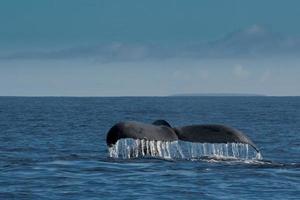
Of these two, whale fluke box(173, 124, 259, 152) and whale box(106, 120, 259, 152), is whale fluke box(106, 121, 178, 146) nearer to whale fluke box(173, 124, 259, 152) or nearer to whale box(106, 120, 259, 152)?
whale box(106, 120, 259, 152)

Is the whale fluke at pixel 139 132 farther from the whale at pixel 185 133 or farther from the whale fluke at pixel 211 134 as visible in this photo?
the whale fluke at pixel 211 134

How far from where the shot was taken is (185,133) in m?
18.7

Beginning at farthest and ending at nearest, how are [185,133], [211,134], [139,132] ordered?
[185,133]
[211,134]
[139,132]

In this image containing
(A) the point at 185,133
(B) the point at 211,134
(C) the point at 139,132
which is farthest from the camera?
(A) the point at 185,133

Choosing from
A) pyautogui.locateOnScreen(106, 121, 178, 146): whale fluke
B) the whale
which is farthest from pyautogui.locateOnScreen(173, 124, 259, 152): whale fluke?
pyautogui.locateOnScreen(106, 121, 178, 146): whale fluke

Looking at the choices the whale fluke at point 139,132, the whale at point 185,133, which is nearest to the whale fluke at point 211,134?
the whale at point 185,133

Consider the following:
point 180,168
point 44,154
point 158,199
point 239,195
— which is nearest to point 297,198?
point 239,195

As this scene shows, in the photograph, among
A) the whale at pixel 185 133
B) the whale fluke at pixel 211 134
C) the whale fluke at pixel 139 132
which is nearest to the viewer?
the whale fluke at pixel 139 132

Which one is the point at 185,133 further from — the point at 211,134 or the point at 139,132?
the point at 139,132

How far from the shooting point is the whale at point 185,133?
1802 centimetres

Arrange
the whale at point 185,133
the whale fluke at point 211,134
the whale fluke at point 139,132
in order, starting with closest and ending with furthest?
the whale fluke at point 139,132, the whale at point 185,133, the whale fluke at point 211,134

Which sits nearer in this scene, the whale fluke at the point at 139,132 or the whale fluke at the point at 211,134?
the whale fluke at the point at 139,132

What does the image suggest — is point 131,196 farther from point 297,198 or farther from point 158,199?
point 297,198

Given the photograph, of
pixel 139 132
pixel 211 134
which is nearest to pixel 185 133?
pixel 211 134
